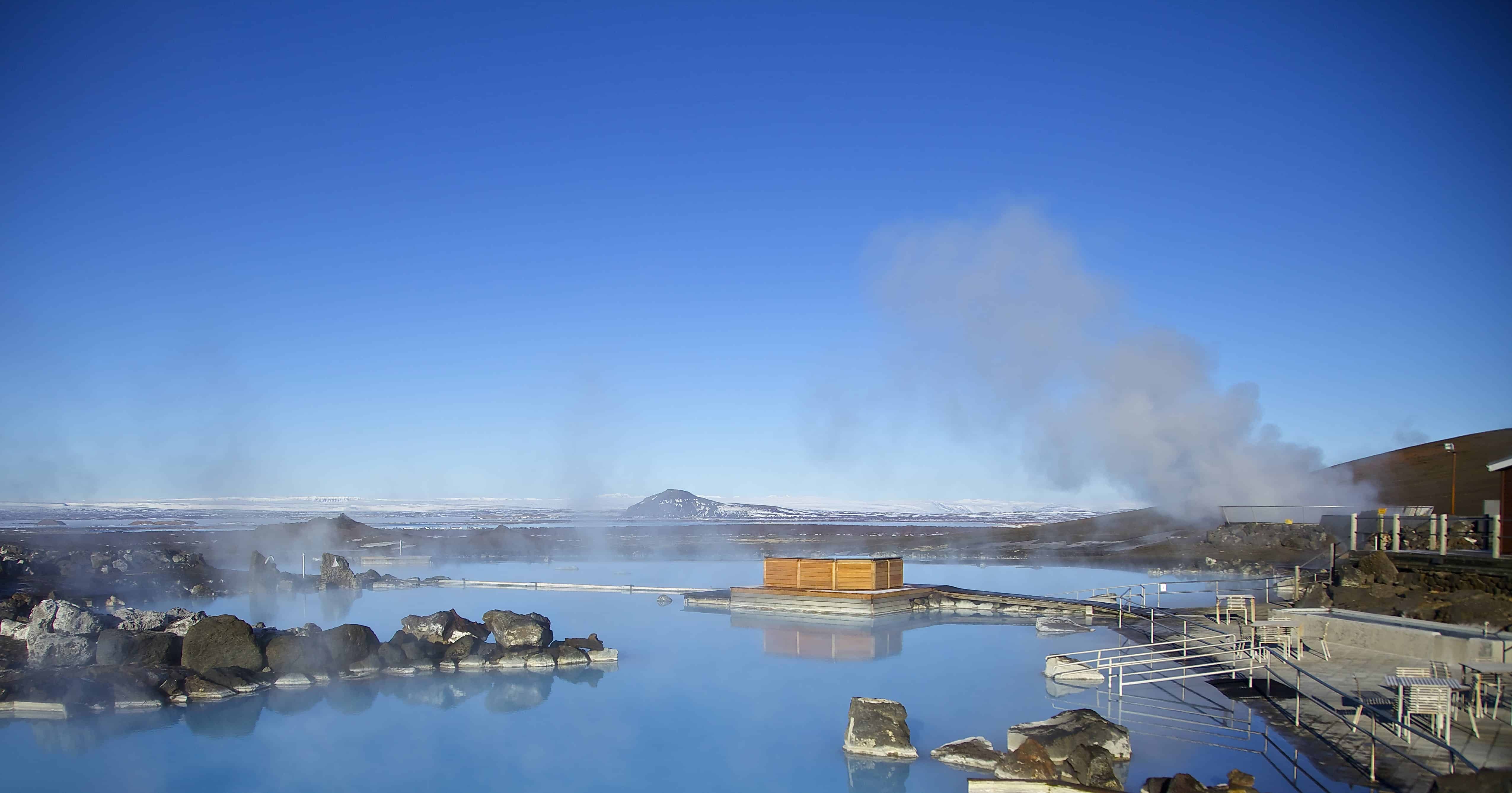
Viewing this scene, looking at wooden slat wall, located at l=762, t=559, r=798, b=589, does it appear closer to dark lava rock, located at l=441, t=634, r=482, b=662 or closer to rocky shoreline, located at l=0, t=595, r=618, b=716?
rocky shoreline, located at l=0, t=595, r=618, b=716

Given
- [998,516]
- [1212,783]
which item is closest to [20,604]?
[1212,783]

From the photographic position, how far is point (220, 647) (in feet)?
54.7

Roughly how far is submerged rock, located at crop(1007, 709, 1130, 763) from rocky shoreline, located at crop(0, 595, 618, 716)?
387 inches

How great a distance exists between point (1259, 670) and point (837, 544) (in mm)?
49227

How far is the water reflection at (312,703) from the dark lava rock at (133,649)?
1.82m

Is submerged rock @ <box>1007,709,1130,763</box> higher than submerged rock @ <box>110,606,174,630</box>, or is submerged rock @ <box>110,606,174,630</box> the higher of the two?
submerged rock @ <box>1007,709,1130,763</box>

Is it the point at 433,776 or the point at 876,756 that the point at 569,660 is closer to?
the point at 433,776

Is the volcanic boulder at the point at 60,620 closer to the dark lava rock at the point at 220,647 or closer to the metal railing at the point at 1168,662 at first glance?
the dark lava rock at the point at 220,647

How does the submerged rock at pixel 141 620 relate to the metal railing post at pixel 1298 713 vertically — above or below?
below

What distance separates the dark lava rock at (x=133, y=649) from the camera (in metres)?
16.5

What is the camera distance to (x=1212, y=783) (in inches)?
379

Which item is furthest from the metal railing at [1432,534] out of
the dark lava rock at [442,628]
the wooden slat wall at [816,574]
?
the dark lava rock at [442,628]

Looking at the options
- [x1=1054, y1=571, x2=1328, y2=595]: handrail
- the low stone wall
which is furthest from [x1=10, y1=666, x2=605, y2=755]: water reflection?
[x1=1054, y1=571, x2=1328, y2=595]: handrail

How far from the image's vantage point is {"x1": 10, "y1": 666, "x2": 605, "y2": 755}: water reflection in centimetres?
1387
